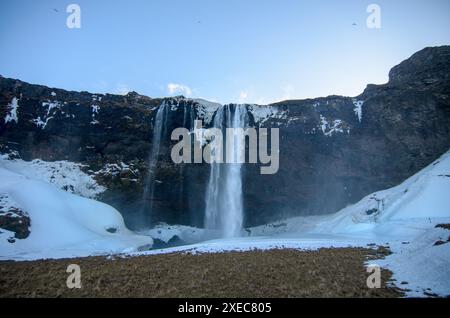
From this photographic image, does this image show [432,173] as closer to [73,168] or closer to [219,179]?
[219,179]

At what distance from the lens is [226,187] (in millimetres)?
39625

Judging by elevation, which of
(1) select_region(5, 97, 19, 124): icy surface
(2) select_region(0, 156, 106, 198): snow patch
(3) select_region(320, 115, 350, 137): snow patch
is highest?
(1) select_region(5, 97, 19, 124): icy surface

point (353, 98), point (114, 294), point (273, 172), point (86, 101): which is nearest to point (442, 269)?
point (114, 294)

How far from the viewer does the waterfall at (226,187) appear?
39.0 meters

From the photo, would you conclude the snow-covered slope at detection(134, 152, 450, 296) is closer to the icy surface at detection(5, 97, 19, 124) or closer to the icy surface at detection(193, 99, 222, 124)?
the icy surface at detection(193, 99, 222, 124)

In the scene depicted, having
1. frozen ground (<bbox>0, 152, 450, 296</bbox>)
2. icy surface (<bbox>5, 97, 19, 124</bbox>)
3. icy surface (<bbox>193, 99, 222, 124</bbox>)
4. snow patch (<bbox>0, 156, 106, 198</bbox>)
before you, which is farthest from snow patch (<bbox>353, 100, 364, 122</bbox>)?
icy surface (<bbox>5, 97, 19, 124</bbox>)

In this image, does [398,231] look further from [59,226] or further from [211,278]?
[59,226]

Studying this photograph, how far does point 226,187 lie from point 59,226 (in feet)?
63.3

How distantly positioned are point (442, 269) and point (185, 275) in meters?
7.85

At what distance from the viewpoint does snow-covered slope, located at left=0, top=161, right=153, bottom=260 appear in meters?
21.5

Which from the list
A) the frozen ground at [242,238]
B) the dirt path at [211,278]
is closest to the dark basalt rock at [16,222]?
the frozen ground at [242,238]

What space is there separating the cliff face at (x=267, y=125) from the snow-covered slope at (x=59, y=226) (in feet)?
18.0

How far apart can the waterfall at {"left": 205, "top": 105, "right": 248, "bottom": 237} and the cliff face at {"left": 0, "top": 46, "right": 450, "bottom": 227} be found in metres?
1.04

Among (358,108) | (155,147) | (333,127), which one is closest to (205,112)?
(155,147)
